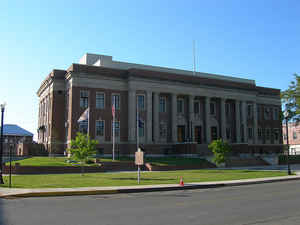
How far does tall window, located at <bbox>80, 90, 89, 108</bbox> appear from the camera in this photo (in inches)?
1897

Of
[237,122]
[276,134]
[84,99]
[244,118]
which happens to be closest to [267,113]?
[276,134]

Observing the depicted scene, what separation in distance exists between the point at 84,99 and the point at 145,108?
384 inches

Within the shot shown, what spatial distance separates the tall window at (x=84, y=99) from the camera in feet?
158

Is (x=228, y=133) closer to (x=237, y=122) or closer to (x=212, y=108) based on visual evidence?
(x=237, y=122)

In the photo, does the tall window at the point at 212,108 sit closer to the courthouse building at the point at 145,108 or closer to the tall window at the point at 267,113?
the courthouse building at the point at 145,108

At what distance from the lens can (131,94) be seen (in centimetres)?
5031

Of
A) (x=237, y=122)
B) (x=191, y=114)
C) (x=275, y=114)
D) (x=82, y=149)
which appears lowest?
(x=82, y=149)

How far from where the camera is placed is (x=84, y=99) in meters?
48.5

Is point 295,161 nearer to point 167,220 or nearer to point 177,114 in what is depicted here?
Answer: point 177,114

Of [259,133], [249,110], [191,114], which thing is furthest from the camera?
[259,133]

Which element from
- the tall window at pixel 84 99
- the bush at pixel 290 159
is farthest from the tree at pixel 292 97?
the tall window at pixel 84 99

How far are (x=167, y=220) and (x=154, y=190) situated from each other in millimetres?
9280

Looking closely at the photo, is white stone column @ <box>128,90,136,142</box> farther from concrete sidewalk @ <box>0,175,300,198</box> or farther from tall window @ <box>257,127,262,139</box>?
tall window @ <box>257,127,262,139</box>

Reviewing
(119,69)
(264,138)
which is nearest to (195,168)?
(119,69)
